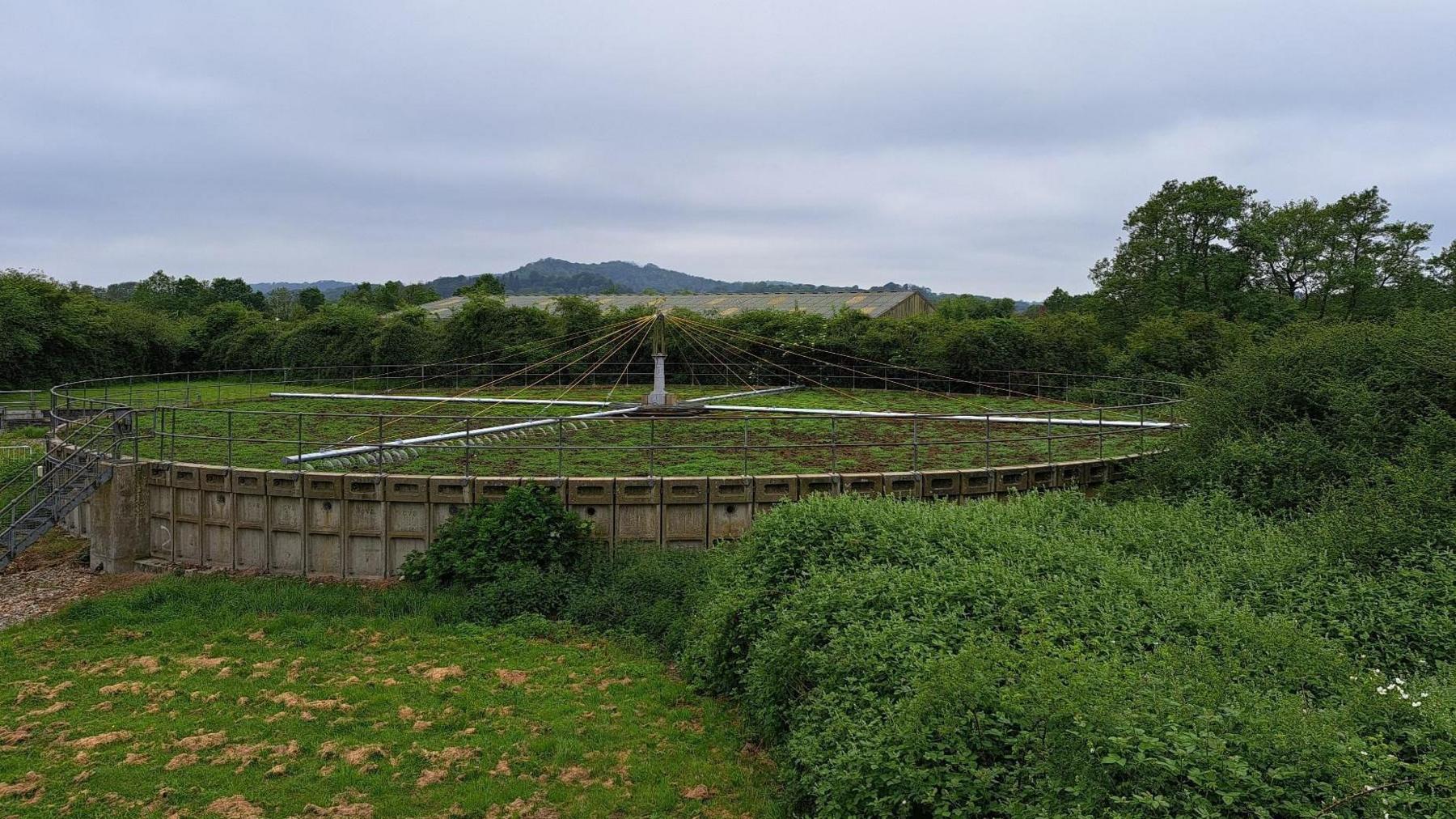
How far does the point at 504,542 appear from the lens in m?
13.3

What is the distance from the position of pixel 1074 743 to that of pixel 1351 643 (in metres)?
4.11

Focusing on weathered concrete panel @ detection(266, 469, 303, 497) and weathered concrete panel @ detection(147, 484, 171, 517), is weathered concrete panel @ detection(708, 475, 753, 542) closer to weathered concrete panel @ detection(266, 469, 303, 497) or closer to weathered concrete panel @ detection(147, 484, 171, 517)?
weathered concrete panel @ detection(266, 469, 303, 497)

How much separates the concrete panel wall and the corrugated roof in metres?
32.6

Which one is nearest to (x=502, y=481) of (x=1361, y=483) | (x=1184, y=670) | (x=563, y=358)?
(x=1184, y=670)

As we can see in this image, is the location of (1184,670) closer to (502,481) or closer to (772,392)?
(502,481)

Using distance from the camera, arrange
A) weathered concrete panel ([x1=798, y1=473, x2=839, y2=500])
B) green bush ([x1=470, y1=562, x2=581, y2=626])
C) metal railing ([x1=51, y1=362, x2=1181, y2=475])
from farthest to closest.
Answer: metal railing ([x1=51, y1=362, x2=1181, y2=475])
weathered concrete panel ([x1=798, y1=473, x2=839, y2=500])
green bush ([x1=470, y1=562, x2=581, y2=626])

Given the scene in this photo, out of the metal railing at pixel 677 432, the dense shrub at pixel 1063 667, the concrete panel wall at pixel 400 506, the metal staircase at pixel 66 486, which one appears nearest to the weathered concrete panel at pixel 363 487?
the concrete panel wall at pixel 400 506

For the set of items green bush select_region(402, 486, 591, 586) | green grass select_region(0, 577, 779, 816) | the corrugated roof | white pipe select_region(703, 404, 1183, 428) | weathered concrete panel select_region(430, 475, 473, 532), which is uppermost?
the corrugated roof

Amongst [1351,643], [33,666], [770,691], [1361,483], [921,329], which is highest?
[921,329]

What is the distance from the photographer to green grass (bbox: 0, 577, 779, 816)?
799 centimetres

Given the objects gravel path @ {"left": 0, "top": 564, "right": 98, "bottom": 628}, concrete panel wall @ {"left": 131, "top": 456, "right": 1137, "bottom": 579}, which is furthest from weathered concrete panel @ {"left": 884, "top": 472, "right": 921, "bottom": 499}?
gravel path @ {"left": 0, "top": 564, "right": 98, "bottom": 628}

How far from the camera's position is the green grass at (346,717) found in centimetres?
799

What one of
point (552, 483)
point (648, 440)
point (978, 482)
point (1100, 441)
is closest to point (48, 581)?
point (552, 483)

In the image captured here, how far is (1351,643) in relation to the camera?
7648 mm
